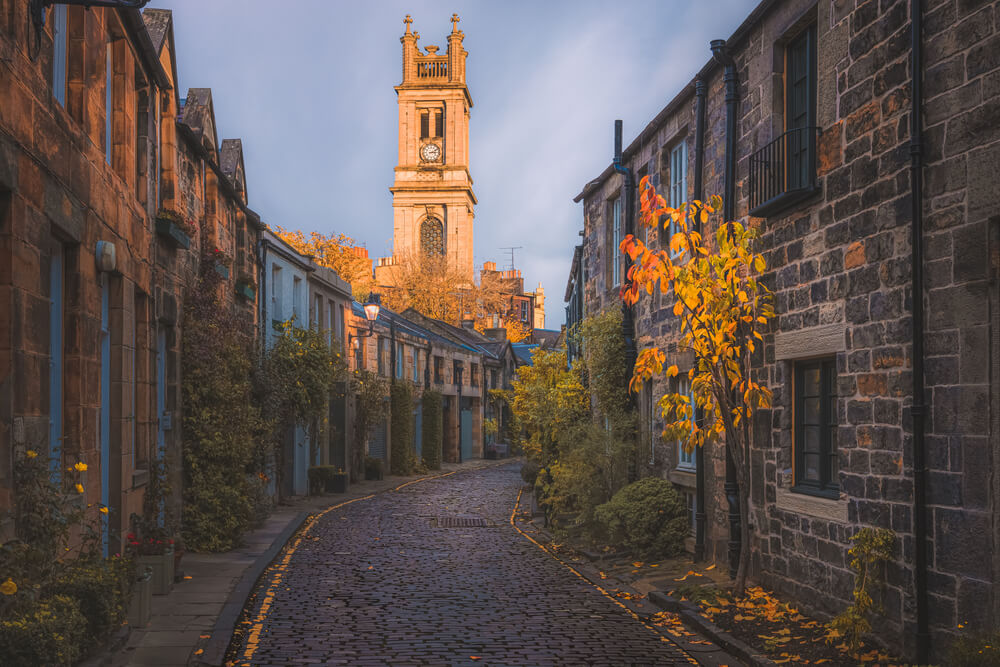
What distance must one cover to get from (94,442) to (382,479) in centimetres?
2364

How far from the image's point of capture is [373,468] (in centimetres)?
3195

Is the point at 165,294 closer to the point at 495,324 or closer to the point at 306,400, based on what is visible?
the point at 306,400

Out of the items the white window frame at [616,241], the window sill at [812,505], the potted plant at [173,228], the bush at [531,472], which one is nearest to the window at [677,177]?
the white window frame at [616,241]

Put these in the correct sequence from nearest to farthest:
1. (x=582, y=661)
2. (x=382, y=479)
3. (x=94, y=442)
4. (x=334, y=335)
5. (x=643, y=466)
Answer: (x=582, y=661), (x=94, y=442), (x=643, y=466), (x=334, y=335), (x=382, y=479)

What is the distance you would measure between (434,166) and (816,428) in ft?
264

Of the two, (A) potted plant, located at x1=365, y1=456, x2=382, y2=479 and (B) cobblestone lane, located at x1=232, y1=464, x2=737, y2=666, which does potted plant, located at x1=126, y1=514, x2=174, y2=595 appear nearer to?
(B) cobblestone lane, located at x1=232, y1=464, x2=737, y2=666

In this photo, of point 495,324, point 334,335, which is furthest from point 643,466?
point 495,324

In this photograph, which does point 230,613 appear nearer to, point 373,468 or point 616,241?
point 616,241

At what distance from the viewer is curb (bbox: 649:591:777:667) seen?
26.3 feet

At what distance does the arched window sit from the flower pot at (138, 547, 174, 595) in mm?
77041

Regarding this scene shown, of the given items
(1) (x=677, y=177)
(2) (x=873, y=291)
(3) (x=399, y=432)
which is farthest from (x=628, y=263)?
(3) (x=399, y=432)

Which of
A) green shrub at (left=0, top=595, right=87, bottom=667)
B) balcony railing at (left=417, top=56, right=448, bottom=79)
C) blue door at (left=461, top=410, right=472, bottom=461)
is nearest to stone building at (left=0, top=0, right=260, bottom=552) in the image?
green shrub at (left=0, top=595, right=87, bottom=667)

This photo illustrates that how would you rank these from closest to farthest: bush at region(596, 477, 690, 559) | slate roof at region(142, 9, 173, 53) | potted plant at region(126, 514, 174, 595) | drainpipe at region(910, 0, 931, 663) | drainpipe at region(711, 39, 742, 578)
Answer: drainpipe at region(910, 0, 931, 663), potted plant at region(126, 514, 174, 595), drainpipe at region(711, 39, 742, 578), slate roof at region(142, 9, 173, 53), bush at region(596, 477, 690, 559)

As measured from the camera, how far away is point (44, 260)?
7.43 metres
